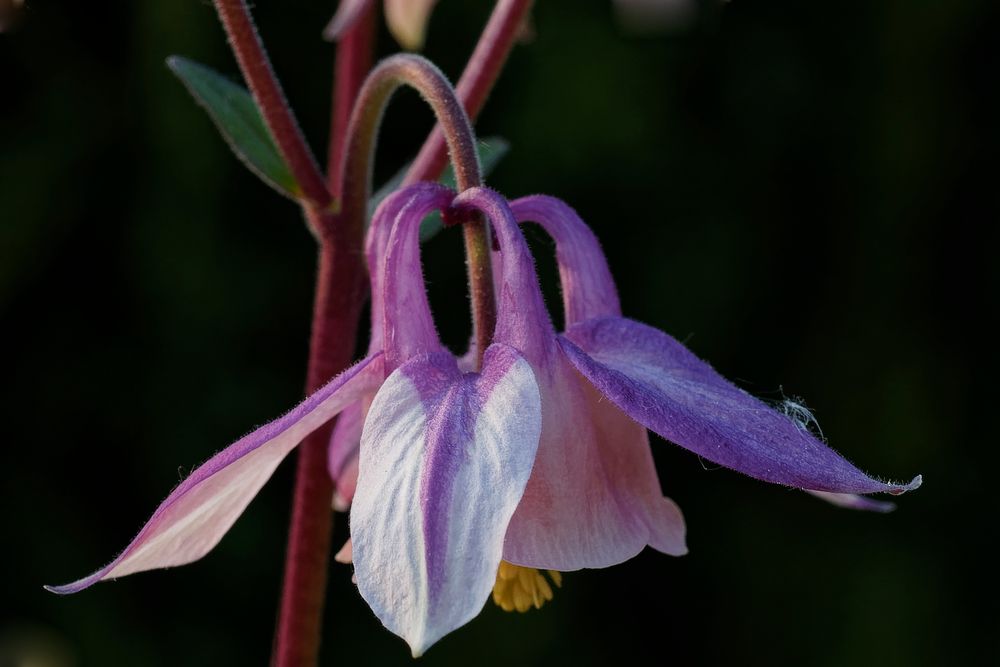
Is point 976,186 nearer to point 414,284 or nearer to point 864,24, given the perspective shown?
point 864,24

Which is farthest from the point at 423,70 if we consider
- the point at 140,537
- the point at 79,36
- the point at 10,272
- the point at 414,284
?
the point at 79,36

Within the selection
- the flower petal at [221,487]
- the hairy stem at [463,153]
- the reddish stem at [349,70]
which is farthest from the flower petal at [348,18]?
the flower petal at [221,487]

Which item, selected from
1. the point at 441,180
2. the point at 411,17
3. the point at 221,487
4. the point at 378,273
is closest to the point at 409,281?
the point at 378,273

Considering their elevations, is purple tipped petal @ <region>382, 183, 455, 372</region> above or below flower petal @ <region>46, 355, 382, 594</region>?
above

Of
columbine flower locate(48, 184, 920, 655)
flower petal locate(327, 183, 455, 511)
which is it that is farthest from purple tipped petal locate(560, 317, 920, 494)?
flower petal locate(327, 183, 455, 511)

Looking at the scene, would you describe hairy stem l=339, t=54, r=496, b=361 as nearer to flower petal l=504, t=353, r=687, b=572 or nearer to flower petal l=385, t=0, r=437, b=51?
flower petal l=504, t=353, r=687, b=572

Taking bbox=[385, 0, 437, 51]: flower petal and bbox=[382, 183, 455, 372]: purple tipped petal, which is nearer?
bbox=[382, 183, 455, 372]: purple tipped petal

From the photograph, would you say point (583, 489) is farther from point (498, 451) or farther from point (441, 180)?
point (441, 180)
